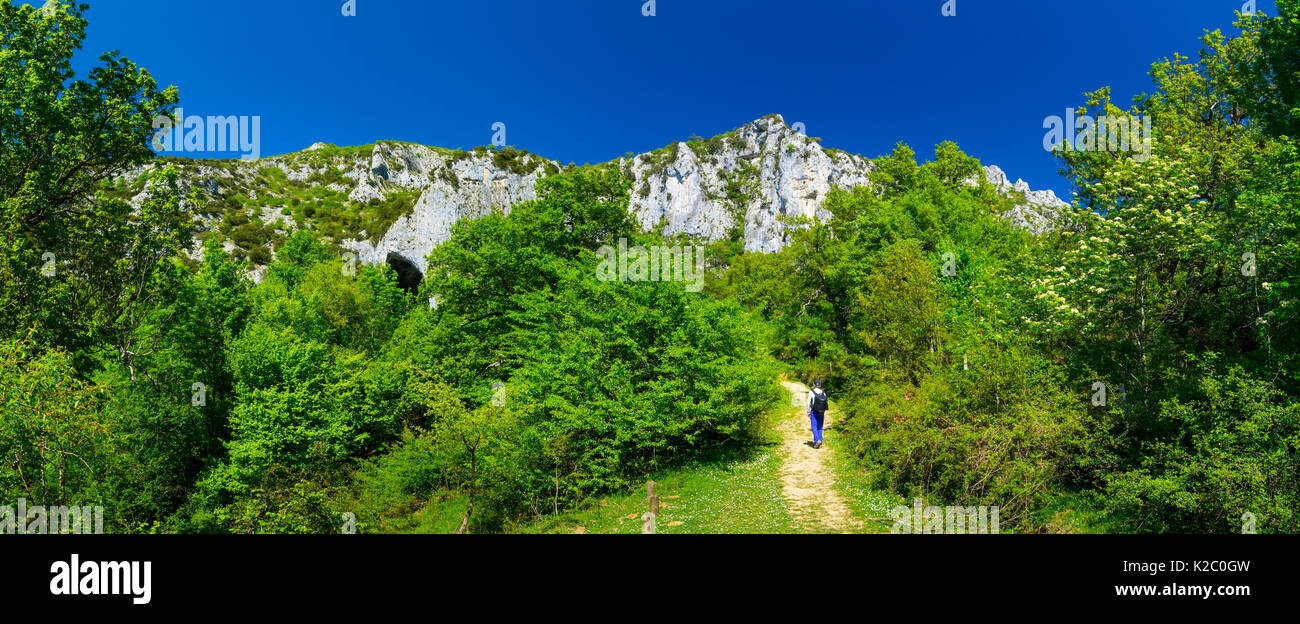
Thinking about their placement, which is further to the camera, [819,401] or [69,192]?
[69,192]

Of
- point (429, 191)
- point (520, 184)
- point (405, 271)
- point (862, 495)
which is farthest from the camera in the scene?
point (520, 184)

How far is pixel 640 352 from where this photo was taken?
1788 cm

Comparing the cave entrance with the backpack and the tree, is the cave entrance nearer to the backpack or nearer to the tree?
the tree

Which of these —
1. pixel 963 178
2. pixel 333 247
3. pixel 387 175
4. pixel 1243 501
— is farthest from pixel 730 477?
pixel 387 175

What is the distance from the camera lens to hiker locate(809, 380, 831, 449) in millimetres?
18047

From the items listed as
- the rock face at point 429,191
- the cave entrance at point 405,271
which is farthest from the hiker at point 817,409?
the cave entrance at point 405,271

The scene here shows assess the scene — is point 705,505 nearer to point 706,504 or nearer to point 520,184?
point 706,504

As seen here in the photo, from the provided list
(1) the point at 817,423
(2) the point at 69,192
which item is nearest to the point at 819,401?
(1) the point at 817,423

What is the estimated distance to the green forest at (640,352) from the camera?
10.9 meters

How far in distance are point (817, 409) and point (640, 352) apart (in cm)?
595

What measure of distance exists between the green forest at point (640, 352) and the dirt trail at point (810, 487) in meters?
1.18

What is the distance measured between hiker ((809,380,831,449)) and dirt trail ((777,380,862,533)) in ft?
1.14

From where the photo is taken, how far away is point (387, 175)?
10431 cm

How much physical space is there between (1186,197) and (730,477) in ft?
40.3
